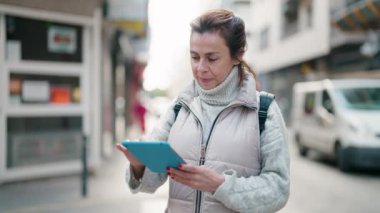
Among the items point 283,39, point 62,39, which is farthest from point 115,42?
point 283,39

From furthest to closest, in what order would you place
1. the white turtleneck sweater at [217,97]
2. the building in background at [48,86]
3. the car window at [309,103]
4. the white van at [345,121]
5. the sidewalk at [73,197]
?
the car window at [309,103]
the white van at [345,121]
the building in background at [48,86]
the sidewalk at [73,197]
the white turtleneck sweater at [217,97]

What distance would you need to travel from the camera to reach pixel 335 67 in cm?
2245

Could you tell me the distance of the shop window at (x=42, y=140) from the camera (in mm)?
7840

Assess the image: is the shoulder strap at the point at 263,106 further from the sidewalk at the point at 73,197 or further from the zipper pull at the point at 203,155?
the sidewalk at the point at 73,197

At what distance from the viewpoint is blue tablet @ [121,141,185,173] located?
166 cm

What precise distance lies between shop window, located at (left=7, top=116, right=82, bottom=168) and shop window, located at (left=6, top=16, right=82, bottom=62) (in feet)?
3.78

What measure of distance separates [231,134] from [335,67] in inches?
863

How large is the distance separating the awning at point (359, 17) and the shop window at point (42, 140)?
12279 millimetres

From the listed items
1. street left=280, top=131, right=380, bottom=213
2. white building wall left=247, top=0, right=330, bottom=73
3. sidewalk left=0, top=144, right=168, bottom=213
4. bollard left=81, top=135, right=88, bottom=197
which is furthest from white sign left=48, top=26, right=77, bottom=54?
white building wall left=247, top=0, right=330, bottom=73

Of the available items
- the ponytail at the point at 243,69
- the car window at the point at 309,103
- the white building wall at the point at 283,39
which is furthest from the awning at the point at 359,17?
the ponytail at the point at 243,69

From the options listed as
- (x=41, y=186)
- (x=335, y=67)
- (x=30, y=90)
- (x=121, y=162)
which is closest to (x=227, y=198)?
(x=41, y=186)

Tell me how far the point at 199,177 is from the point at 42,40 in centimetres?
727

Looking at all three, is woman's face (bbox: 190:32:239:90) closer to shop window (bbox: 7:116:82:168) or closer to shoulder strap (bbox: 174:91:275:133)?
shoulder strap (bbox: 174:91:275:133)

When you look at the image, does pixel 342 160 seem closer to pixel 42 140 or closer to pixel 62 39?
pixel 42 140
